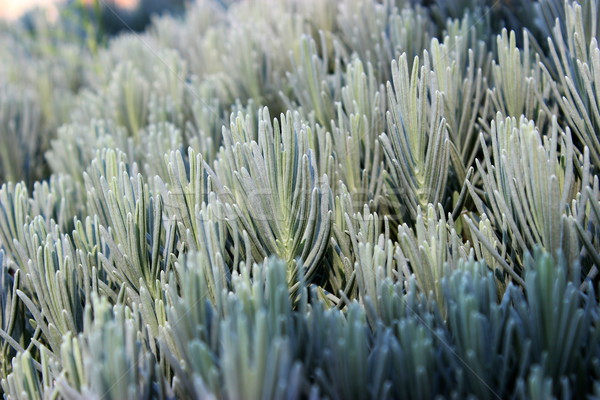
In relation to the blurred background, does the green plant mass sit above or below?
below

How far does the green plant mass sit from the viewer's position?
0.68 meters

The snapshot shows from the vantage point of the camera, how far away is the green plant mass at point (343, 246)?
0.68m

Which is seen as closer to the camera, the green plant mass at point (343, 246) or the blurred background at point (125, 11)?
the green plant mass at point (343, 246)

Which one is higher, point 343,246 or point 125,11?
point 125,11

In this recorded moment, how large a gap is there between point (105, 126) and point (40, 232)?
661mm

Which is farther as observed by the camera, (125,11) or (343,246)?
(125,11)

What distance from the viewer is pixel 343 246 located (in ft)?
3.06

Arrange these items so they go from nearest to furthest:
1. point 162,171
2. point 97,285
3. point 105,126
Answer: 1. point 97,285
2. point 162,171
3. point 105,126

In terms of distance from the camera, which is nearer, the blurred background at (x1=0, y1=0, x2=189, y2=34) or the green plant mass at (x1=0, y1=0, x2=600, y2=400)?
the green plant mass at (x1=0, y1=0, x2=600, y2=400)

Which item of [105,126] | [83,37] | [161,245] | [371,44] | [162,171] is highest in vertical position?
[83,37]

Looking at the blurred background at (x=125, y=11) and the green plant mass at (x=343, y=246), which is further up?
the blurred background at (x=125, y=11)

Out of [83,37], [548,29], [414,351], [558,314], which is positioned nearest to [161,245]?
[414,351]

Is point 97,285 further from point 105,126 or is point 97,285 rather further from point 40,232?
point 105,126

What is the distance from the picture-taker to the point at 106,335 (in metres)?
0.68
